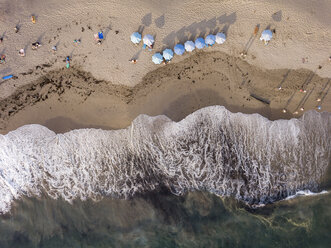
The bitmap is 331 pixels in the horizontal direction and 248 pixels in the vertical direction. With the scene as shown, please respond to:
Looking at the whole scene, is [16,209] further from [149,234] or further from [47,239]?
[149,234]

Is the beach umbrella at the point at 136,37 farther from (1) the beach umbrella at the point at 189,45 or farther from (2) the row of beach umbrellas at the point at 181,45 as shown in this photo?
(1) the beach umbrella at the point at 189,45

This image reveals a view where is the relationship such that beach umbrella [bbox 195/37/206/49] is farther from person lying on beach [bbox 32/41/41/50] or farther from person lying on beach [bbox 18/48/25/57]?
person lying on beach [bbox 18/48/25/57]

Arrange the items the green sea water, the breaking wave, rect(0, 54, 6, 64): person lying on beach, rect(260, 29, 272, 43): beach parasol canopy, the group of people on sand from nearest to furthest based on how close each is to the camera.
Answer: the green sea water, rect(260, 29, 272, 43): beach parasol canopy, the breaking wave, the group of people on sand, rect(0, 54, 6, 64): person lying on beach

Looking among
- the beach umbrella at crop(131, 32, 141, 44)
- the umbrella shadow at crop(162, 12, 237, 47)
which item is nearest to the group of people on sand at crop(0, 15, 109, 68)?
the beach umbrella at crop(131, 32, 141, 44)

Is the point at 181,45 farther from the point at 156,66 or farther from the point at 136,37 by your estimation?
the point at 136,37

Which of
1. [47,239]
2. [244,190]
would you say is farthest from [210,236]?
[47,239]

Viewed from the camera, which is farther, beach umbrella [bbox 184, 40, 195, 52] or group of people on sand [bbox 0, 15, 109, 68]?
group of people on sand [bbox 0, 15, 109, 68]

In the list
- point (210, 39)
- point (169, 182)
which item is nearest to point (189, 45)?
point (210, 39)

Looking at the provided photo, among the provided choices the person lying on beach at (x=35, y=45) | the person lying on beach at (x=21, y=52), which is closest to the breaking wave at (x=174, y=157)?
the person lying on beach at (x=21, y=52)

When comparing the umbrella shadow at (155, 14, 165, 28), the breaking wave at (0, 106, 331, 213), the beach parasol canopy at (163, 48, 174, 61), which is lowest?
the breaking wave at (0, 106, 331, 213)
